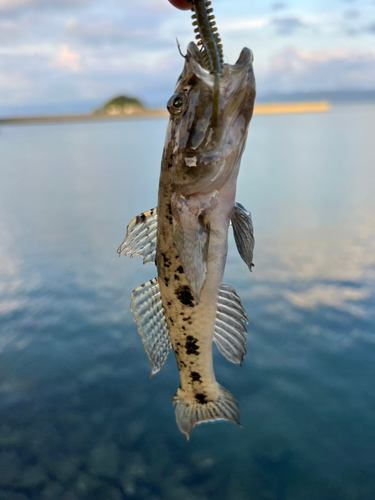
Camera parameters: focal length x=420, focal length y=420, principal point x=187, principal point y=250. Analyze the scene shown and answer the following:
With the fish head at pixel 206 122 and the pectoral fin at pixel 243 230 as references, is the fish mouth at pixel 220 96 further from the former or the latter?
the pectoral fin at pixel 243 230

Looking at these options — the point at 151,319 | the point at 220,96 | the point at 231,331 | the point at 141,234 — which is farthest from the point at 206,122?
the point at 231,331

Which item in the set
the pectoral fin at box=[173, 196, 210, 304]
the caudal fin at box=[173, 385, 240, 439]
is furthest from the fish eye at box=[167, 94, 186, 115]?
the caudal fin at box=[173, 385, 240, 439]

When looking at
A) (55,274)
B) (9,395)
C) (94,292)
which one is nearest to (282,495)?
(9,395)

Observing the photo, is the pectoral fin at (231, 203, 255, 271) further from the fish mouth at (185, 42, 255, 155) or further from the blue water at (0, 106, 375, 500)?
the blue water at (0, 106, 375, 500)

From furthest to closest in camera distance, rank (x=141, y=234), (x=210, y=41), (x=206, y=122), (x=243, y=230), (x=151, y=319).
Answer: (x=151, y=319)
(x=141, y=234)
(x=243, y=230)
(x=206, y=122)
(x=210, y=41)

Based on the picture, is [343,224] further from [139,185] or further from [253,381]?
[139,185]

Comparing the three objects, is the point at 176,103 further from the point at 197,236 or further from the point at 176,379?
the point at 176,379

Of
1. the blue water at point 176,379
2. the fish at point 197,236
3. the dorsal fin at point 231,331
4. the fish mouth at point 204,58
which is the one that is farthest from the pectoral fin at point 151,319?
the blue water at point 176,379
